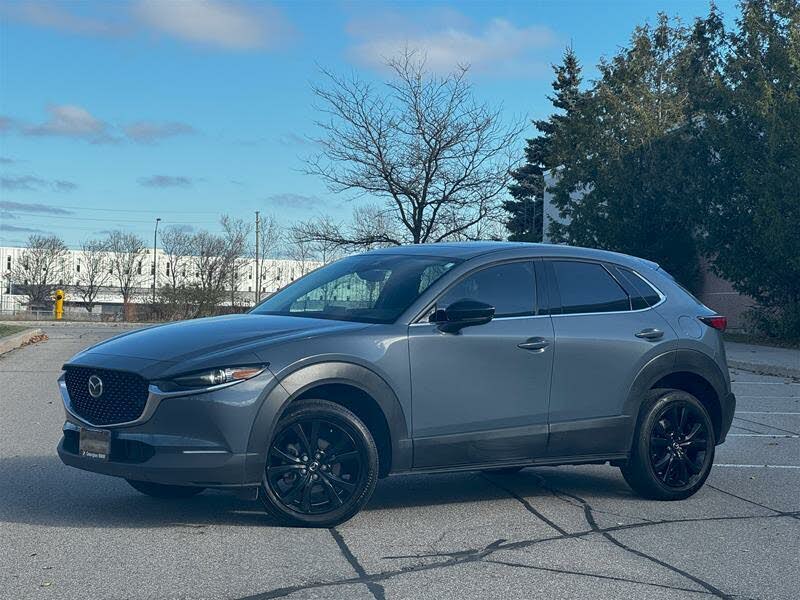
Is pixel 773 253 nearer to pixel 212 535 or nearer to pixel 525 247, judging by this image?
pixel 525 247

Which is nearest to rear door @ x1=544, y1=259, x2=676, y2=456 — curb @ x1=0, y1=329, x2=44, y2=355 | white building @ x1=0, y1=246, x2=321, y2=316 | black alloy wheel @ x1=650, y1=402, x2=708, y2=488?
black alloy wheel @ x1=650, y1=402, x2=708, y2=488

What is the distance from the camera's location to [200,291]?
149 feet

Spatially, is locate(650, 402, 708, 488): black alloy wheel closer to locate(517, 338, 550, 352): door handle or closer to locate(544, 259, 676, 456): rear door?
locate(544, 259, 676, 456): rear door

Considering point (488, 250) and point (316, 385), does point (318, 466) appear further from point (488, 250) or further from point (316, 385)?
point (488, 250)

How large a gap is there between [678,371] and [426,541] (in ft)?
8.16

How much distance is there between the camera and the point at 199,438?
575 centimetres

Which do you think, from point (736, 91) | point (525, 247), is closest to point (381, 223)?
point (736, 91)

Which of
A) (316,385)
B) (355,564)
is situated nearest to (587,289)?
(316,385)

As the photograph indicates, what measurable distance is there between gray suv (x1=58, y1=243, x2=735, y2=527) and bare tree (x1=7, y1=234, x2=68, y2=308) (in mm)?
85111

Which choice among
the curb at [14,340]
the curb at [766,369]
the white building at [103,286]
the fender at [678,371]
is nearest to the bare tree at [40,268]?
the white building at [103,286]

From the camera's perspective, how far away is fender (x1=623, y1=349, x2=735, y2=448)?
7180mm

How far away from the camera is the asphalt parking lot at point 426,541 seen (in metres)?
5.00

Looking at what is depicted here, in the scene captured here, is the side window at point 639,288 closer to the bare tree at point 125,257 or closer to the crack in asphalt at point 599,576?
the crack in asphalt at point 599,576

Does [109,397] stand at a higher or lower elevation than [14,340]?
higher
